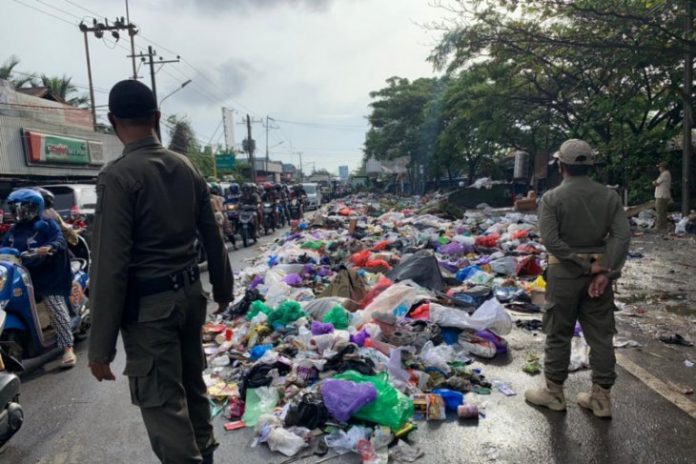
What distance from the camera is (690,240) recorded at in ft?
34.3

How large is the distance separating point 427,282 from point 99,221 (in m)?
5.01

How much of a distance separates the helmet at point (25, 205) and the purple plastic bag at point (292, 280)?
327cm

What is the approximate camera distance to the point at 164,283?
6.93 ft

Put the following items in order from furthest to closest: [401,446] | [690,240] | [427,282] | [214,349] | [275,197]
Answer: [275,197], [690,240], [427,282], [214,349], [401,446]

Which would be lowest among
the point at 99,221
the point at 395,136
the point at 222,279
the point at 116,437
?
the point at 116,437

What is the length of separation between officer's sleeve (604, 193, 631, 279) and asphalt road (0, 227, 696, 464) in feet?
3.15

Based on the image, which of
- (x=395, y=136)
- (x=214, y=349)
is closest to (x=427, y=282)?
(x=214, y=349)

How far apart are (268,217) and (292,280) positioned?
10.8m

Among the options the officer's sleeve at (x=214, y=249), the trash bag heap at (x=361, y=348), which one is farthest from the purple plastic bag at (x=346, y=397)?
the officer's sleeve at (x=214, y=249)

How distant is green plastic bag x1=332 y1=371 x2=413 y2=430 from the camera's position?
301cm

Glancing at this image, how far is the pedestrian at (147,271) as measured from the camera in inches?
77.2

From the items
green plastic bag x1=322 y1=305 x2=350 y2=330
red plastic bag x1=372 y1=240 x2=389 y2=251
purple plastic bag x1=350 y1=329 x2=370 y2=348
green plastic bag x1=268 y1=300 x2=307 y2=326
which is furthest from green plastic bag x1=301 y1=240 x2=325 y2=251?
purple plastic bag x1=350 y1=329 x2=370 y2=348

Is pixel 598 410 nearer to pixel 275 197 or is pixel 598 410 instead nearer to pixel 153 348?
pixel 153 348

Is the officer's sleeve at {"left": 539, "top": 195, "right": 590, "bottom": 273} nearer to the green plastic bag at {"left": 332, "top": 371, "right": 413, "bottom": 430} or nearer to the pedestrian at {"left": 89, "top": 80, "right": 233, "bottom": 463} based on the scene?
the green plastic bag at {"left": 332, "top": 371, "right": 413, "bottom": 430}
